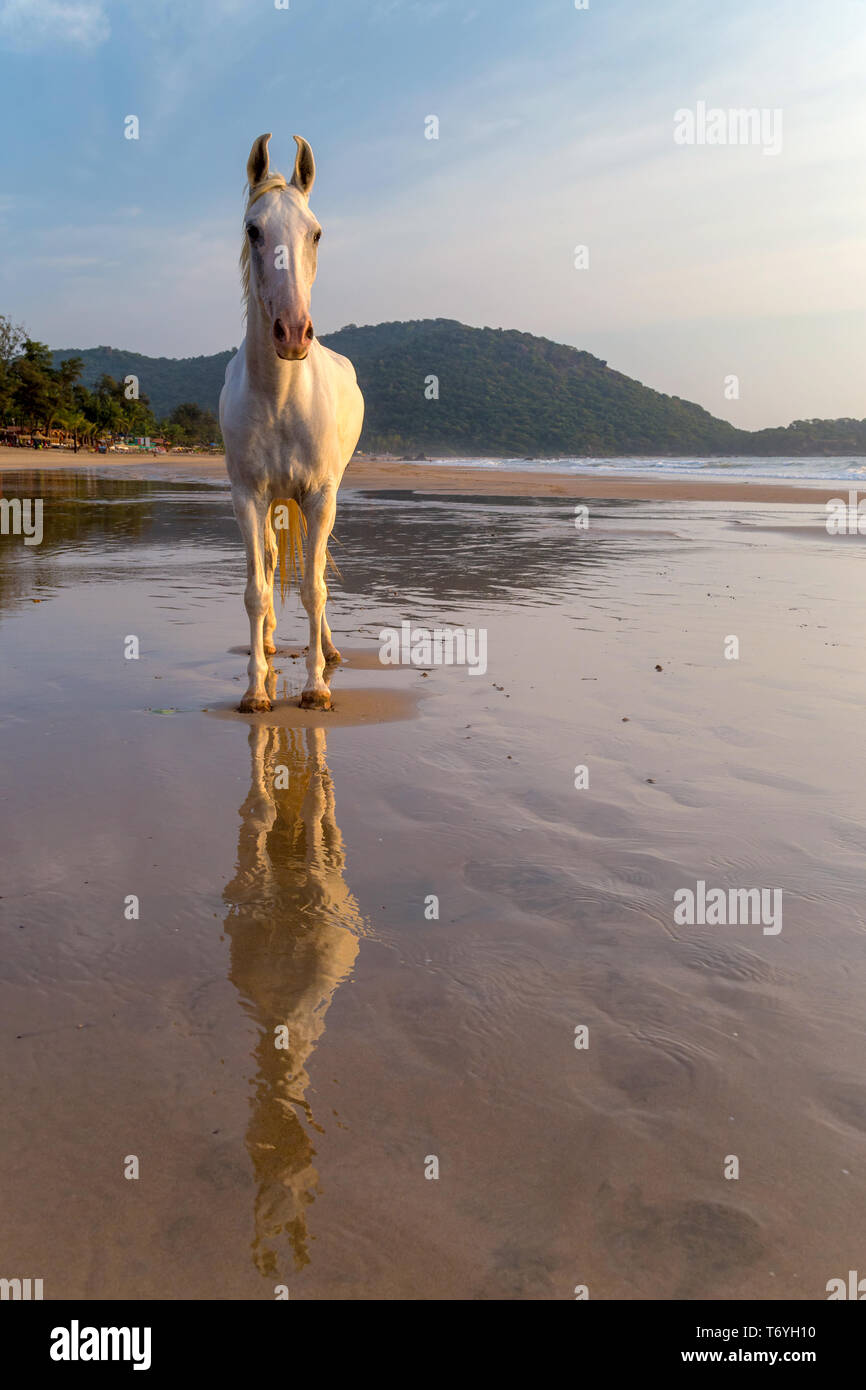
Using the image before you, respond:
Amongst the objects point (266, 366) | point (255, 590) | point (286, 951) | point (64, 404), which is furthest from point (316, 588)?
point (64, 404)

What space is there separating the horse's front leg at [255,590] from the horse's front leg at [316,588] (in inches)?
10.6

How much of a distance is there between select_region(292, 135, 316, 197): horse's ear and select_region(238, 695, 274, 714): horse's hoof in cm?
288

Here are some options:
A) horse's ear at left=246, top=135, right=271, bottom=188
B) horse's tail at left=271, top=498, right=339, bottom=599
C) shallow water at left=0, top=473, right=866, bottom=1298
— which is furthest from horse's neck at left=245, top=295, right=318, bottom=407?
shallow water at left=0, top=473, right=866, bottom=1298

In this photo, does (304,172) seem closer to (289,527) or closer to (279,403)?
(279,403)

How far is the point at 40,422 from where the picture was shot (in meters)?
88.8

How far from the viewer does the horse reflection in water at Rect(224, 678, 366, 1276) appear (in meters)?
1.78

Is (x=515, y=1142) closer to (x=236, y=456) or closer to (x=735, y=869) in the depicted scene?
(x=735, y=869)

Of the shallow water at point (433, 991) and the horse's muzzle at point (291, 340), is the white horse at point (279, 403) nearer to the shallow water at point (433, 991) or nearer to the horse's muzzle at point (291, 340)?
A: the horse's muzzle at point (291, 340)

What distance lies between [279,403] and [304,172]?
128 cm

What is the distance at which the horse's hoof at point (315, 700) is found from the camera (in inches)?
217

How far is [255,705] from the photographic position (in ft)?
17.6
